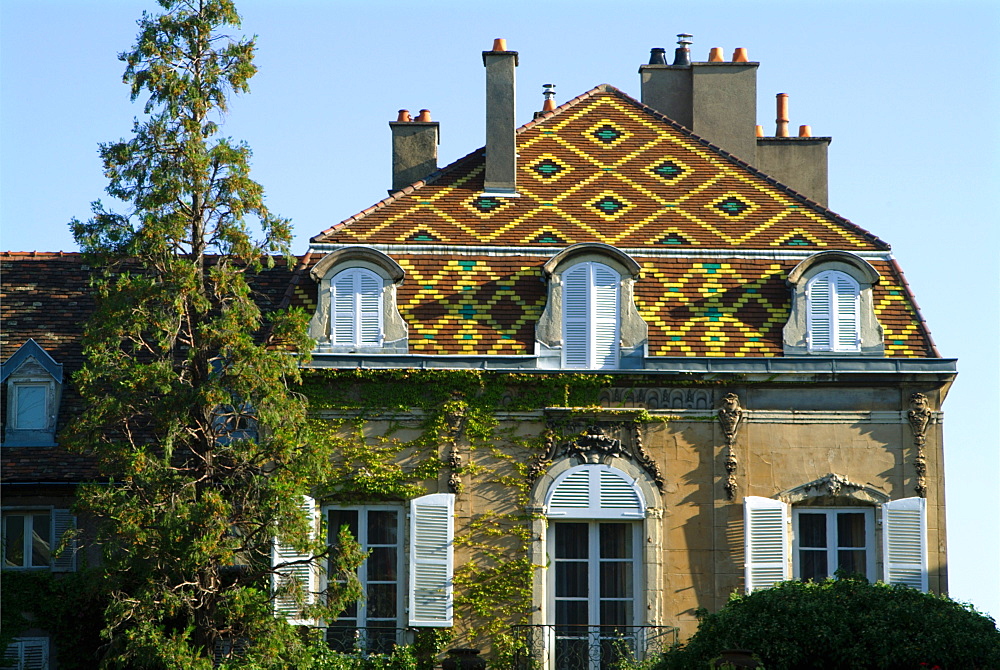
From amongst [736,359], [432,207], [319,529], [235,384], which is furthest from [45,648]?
[736,359]

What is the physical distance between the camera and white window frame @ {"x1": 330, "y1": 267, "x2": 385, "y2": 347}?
68.7ft

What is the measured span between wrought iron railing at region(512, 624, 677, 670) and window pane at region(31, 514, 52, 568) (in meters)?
6.63

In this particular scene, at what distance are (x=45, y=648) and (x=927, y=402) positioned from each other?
1230 centimetres

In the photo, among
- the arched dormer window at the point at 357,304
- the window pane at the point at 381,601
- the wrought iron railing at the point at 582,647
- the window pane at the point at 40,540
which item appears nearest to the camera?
the wrought iron railing at the point at 582,647

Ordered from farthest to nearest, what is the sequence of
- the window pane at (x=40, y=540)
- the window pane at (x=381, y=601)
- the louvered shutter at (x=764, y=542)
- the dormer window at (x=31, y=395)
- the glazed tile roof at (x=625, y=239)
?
the dormer window at (x=31, y=395) < the window pane at (x=40, y=540) < the glazed tile roof at (x=625, y=239) < the window pane at (x=381, y=601) < the louvered shutter at (x=764, y=542)

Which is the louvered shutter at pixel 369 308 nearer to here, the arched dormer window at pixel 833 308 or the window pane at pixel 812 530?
Result: the arched dormer window at pixel 833 308

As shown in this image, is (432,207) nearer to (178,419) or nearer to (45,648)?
(178,419)

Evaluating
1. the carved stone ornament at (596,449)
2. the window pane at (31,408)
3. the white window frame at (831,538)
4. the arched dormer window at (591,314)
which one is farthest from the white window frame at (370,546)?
the white window frame at (831,538)

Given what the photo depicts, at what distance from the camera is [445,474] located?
2045cm

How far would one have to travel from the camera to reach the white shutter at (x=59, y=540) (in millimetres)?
21109

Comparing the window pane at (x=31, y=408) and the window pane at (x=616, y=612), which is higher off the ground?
the window pane at (x=31, y=408)

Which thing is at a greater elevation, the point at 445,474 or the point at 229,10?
the point at 229,10

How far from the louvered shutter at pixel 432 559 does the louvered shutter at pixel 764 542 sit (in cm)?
387

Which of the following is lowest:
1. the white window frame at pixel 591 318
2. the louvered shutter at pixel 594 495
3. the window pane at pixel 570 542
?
the window pane at pixel 570 542
